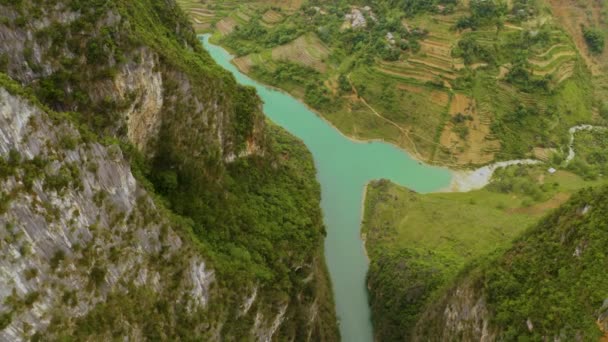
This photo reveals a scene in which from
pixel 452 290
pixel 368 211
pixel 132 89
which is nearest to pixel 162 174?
pixel 132 89

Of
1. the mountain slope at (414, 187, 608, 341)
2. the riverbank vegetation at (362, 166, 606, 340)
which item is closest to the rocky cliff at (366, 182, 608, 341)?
the mountain slope at (414, 187, 608, 341)

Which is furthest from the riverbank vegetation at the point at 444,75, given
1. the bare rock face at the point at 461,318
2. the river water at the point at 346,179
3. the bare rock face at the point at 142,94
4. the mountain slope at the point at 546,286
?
the bare rock face at the point at 142,94

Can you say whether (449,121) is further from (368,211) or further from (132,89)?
(132,89)

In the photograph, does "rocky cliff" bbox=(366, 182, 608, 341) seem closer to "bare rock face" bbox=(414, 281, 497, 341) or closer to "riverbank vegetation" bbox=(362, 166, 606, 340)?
"bare rock face" bbox=(414, 281, 497, 341)

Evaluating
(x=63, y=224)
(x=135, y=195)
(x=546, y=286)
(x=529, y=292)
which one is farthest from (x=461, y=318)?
(x=63, y=224)

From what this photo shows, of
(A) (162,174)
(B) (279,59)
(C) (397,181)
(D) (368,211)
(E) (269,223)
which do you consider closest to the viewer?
(A) (162,174)

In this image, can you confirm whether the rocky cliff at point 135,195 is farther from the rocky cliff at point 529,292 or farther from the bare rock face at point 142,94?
the rocky cliff at point 529,292
